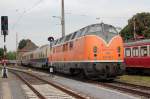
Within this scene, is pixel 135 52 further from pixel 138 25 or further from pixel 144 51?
pixel 138 25

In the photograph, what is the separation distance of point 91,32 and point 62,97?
10.0 m

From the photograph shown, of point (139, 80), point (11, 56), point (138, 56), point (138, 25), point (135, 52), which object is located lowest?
point (139, 80)

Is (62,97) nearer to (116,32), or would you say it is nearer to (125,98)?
(125,98)

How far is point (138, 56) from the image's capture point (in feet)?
118

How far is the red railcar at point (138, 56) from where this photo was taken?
34.2 m

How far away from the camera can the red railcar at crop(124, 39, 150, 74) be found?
34.2 meters

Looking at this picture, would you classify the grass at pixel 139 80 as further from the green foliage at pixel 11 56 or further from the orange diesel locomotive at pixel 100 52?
the green foliage at pixel 11 56

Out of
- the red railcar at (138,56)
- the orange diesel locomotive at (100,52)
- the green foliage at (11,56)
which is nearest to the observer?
the orange diesel locomotive at (100,52)

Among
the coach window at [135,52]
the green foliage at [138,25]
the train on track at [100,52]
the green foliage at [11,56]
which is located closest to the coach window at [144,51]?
the coach window at [135,52]

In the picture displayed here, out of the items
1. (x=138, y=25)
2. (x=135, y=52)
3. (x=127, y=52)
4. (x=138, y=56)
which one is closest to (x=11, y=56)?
(x=138, y=25)

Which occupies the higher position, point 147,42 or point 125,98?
point 147,42

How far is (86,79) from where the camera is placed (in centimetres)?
2997

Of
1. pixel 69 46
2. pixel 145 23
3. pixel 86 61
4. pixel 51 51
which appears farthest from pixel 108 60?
pixel 145 23

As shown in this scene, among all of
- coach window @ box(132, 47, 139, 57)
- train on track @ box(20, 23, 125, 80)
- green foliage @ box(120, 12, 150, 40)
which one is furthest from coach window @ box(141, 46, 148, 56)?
green foliage @ box(120, 12, 150, 40)
